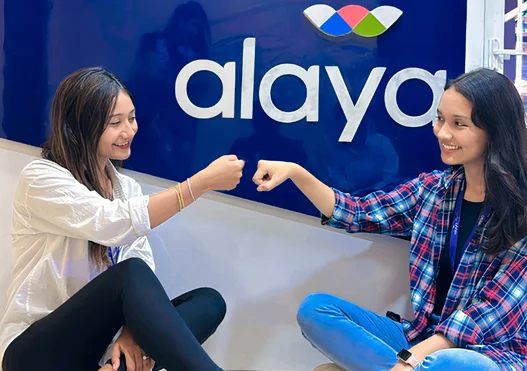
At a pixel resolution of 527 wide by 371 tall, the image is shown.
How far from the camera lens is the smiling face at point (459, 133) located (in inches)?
55.1

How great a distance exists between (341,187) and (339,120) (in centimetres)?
21

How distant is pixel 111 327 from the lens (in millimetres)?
1352

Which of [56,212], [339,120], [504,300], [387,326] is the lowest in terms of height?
[387,326]

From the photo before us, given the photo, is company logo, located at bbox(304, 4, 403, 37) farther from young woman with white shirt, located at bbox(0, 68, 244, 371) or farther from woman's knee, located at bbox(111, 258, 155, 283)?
woman's knee, located at bbox(111, 258, 155, 283)

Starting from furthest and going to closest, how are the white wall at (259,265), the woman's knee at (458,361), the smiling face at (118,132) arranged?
the white wall at (259,265) < the smiling face at (118,132) < the woman's knee at (458,361)

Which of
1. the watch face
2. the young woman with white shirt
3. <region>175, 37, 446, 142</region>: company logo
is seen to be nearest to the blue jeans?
the watch face

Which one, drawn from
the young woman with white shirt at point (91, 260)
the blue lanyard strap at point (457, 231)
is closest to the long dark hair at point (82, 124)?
the young woman with white shirt at point (91, 260)

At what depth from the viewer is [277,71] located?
1.74 m

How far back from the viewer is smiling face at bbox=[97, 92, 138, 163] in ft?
4.88

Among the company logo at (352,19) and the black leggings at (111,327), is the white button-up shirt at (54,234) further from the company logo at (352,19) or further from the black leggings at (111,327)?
the company logo at (352,19)

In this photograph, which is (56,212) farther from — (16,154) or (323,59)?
(323,59)

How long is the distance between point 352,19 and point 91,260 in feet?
3.46

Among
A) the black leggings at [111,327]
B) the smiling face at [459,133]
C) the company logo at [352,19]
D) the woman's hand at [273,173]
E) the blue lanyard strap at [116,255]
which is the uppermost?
the company logo at [352,19]

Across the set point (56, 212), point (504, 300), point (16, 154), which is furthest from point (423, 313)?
point (16, 154)
